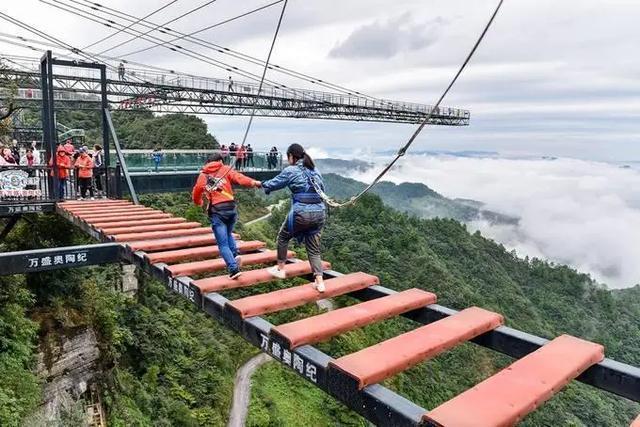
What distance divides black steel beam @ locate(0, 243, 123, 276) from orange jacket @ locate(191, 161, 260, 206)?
239cm

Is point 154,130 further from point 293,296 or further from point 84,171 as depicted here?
point 293,296

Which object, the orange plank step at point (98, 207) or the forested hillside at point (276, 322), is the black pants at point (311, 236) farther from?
the orange plank step at point (98, 207)

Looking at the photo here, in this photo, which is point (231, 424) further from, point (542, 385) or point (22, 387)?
point (542, 385)

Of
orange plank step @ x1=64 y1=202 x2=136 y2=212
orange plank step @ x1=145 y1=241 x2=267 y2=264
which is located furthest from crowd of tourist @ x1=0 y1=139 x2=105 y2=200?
orange plank step @ x1=145 y1=241 x2=267 y2=264

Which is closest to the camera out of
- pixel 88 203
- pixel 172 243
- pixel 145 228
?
pixel 172 243

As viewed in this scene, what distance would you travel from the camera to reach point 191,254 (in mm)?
6660

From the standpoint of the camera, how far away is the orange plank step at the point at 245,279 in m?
5.26

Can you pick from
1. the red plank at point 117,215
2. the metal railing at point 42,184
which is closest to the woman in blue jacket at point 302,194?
the red plank at point 117,215

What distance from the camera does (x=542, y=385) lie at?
313cm

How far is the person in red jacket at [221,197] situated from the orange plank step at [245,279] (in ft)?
0.39

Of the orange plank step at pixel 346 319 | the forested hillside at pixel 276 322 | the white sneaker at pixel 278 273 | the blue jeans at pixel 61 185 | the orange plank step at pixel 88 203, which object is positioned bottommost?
the forested hillside at pixel 276 322

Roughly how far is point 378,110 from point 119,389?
41931 millimetres

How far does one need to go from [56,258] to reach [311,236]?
13.9 ft

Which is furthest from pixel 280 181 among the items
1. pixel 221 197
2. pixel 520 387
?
pixel 520 387
